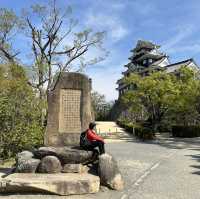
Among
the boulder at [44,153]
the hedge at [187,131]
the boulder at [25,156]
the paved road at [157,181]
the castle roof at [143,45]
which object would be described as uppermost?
the castle roof at [143,45]

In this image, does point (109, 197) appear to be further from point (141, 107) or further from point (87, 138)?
point (141, 107)

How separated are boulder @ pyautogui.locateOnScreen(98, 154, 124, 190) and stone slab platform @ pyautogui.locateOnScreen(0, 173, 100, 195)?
0.33m

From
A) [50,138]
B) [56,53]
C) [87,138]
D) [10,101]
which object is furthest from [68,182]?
[56,53]

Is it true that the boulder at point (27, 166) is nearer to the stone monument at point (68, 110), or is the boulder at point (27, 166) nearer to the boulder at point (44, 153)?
the boulder at point (44, 153)

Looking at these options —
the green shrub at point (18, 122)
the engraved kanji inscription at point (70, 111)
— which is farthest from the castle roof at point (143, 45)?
the engraved kanji inscription at point (70, 111)

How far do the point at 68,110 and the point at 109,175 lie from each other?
348 cm

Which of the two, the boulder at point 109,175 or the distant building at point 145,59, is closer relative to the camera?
the boulder at point 109,175

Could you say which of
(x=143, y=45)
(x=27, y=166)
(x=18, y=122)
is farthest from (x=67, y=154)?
(x=143, y=45)

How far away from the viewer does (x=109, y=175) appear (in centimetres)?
884

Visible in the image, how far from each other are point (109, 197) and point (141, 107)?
28177 millimetres

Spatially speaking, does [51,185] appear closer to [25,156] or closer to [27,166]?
[27,166]

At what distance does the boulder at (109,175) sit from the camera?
878 centimetres

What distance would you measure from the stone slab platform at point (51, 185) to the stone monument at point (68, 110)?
9.96 feet

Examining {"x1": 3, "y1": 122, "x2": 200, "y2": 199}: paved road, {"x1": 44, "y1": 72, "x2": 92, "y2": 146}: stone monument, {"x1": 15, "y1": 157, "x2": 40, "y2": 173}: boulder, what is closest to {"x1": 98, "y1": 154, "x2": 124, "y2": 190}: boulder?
{"x1": 3, "y1": 122, "x2": 200, "y2": 199}: paved road
